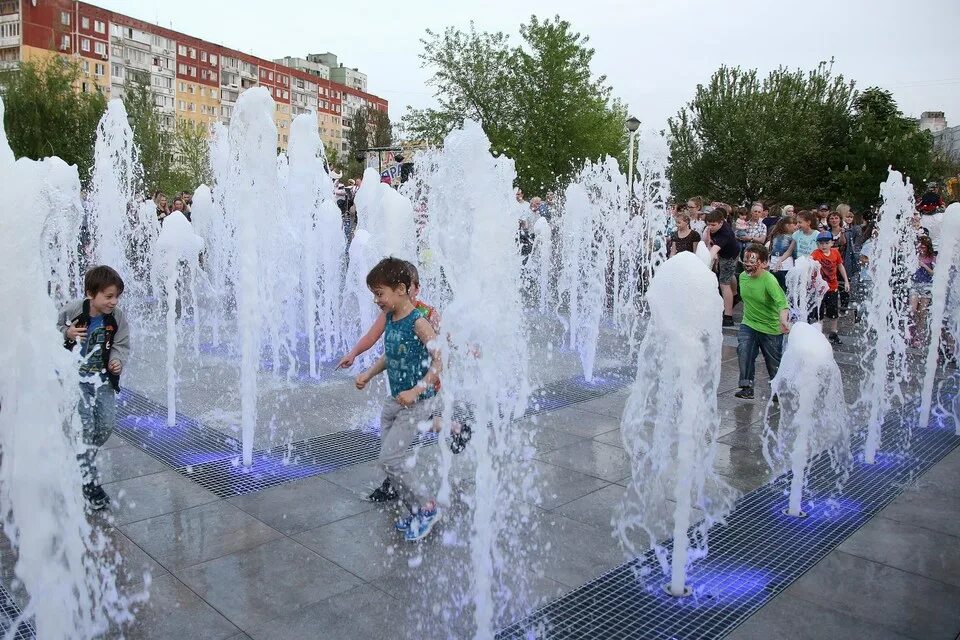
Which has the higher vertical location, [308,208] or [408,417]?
[308,208]

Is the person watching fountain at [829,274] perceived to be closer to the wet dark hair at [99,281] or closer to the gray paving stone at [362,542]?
the gray paving stone at [362,542]

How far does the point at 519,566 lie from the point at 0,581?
2.46m

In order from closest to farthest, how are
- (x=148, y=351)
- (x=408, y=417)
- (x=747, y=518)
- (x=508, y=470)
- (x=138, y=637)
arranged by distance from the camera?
(x=138, y=637) → (x=408, y=417) → (x=747, y=518) → (x=508, y=470) → (x=148, y=351)

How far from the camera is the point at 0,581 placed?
3533 mm

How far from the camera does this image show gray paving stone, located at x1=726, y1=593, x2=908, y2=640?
320cm

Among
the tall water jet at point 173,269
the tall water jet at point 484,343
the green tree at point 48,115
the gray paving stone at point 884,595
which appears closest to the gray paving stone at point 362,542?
the tall water jet at point 484,343

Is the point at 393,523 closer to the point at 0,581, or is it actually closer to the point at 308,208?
the point at 0,581

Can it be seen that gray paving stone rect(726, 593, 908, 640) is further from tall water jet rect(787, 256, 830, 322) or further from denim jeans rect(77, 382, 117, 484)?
tall water jet rect(787, 256, 830, 322)

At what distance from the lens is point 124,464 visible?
5.14 m

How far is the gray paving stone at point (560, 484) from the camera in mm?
4664

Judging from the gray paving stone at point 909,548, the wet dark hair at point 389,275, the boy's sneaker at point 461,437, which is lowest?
the gray paving stone at point 909,548

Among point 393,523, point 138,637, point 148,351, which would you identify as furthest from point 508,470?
point 148,351

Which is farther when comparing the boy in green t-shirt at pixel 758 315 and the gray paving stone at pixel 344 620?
the boy in green t-shirt at pixel 758 315

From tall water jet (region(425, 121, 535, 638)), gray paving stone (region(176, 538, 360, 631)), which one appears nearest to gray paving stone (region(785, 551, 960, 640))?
tall water jet (region(425, 121, 535, 638))
